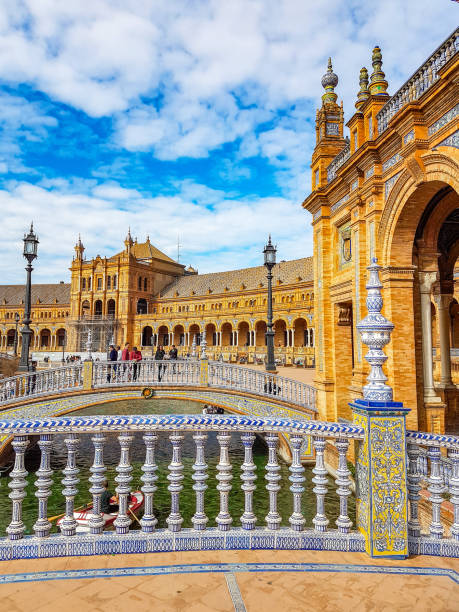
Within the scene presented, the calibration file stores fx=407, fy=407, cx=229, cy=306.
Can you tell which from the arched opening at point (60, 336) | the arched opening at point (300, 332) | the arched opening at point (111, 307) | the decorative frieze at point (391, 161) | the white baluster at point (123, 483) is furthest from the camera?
the arched opening at point (60, 336)

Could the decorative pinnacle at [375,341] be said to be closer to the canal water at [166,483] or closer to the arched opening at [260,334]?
the canal water at [166,483]

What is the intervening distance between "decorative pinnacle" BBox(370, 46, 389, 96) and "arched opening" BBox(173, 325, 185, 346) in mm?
48746

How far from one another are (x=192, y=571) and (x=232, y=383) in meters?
12.0

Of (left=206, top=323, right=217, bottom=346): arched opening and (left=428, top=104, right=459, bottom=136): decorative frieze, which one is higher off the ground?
(left=428, top=104, right=459, bottom=136): decorative frieze

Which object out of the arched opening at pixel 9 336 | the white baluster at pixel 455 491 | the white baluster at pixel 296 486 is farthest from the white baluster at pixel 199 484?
the arched opening at pixel 9 336

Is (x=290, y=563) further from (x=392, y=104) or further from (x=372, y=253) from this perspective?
(x=392, y=104)

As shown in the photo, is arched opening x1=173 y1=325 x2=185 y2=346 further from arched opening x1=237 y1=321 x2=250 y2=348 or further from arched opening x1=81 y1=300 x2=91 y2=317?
arched opening x1=81 y1=300 x2=91 y2=317

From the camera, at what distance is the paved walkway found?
2693 mm

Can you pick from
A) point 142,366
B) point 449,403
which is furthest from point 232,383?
point 449,403

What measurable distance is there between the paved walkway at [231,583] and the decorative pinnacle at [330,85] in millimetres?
13997

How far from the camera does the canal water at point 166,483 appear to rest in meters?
9.94

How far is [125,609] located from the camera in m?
2.62

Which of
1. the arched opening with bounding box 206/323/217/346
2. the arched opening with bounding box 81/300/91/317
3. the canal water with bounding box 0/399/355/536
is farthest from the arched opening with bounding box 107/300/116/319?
the canal water with bounding box 0/399/355/536

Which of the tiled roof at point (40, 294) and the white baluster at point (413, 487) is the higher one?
the tiled roof at point (40, 294)
